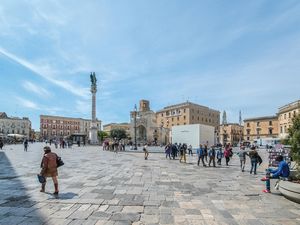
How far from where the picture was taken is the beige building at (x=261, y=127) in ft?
285

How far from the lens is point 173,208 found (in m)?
7.15

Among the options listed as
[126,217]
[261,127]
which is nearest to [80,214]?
[126,217]

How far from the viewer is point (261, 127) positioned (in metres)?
89.9

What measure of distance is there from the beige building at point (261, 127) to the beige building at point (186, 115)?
14.1 meters

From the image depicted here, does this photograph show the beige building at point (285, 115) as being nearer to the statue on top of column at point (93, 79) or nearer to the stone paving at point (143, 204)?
the statue on top of column at point (93, 79)

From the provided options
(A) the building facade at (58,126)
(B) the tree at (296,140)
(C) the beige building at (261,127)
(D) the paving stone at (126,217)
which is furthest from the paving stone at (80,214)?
(A) the building facade at (58,126)

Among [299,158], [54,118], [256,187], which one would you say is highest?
[54,118]

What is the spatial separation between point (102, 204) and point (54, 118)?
124702mm

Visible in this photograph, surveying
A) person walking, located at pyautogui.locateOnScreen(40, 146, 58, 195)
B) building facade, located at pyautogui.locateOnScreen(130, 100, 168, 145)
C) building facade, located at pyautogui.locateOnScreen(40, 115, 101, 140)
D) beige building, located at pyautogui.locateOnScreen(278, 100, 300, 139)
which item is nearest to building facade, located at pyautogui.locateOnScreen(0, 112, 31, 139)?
building facade, located at pyautogui.locateOnScreen(40, 115, 101, 140)

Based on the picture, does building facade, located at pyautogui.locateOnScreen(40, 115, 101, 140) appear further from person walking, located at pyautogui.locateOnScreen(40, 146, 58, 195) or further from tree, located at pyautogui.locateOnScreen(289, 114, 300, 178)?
tree, located at pyautogui.locateOnScreen(289, 114, 300, 178)

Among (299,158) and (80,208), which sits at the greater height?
(299,158)

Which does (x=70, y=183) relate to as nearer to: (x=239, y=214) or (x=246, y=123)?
(x=239, y=214)

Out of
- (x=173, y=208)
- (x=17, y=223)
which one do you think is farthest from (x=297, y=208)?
(x=17, y=223)

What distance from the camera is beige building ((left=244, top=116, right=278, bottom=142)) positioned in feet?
285
